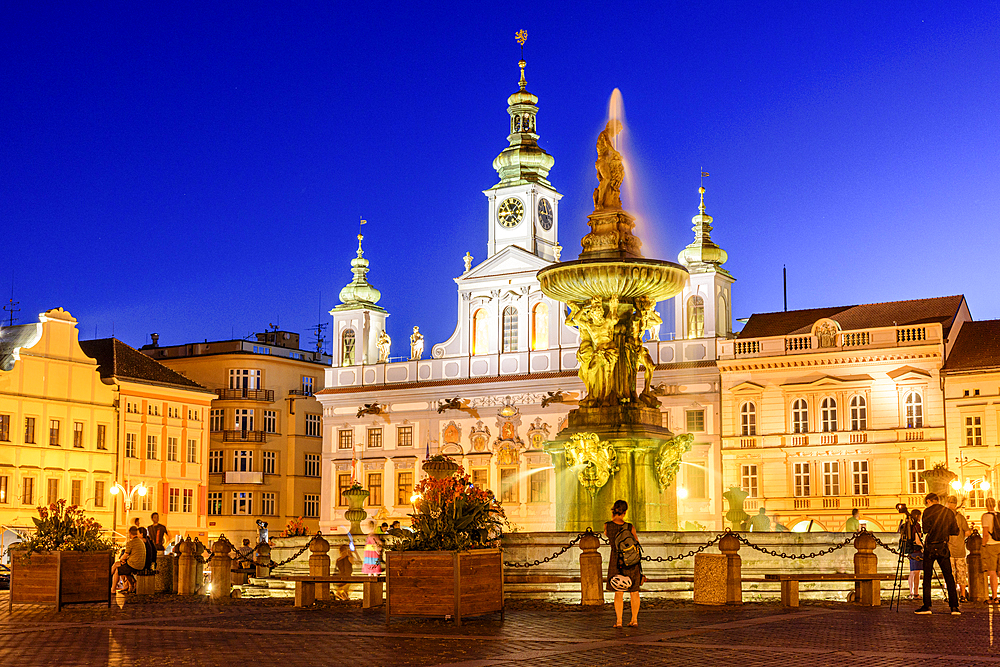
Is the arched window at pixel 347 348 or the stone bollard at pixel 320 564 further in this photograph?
the arched window at pixel 347 348

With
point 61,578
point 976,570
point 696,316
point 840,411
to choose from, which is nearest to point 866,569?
point 976,570

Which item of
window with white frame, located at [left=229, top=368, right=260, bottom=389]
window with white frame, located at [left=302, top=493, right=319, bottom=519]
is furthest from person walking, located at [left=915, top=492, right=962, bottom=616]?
window with white frame, located at [left=302, top=493, right=319, bottom=519]

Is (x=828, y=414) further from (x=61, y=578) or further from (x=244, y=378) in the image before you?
(x=61, y=578)

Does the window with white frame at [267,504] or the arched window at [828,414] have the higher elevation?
the arched window at [828,414]

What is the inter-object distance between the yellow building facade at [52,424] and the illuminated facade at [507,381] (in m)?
9.40

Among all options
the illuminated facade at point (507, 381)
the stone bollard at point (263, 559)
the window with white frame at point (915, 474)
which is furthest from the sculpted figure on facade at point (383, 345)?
the stone bollard at point (263, 559)

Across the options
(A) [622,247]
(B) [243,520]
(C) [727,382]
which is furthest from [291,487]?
(A) [622,247]

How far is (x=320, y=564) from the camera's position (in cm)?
1947

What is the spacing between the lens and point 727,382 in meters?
50.4

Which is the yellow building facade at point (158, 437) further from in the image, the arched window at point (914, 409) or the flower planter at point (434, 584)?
the flower planter at point (434, 584)

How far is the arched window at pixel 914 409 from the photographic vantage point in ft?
153

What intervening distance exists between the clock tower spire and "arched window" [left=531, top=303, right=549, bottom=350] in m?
2.61

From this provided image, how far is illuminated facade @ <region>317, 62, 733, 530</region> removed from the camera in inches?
2037

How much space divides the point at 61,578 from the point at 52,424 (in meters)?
35.9
